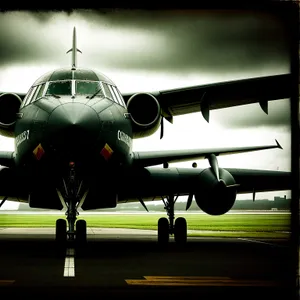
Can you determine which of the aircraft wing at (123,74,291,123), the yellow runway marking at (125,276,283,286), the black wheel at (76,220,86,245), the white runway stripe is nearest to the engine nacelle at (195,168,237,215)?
the aircraft wing at (123,74,291,123)

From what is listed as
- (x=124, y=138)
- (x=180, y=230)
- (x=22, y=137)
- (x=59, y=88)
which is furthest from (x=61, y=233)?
(x=180, y=230)

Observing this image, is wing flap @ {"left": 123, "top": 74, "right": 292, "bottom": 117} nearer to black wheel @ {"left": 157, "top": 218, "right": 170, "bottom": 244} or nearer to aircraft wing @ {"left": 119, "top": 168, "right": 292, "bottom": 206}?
aircraft wing @ {"left": 119, "top": 168, "right": 292, "bottom": 206}

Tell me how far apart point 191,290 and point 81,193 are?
5669 mm

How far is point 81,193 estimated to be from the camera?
12.4 meters

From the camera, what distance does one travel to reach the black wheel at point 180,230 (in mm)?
16172

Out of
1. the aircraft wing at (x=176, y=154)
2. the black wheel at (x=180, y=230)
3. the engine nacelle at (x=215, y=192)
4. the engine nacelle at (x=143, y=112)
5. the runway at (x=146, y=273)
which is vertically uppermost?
the engine nacelle at (x=143, y=112)

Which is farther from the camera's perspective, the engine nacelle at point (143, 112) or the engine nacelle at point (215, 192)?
the engine nacelle at point (143, 112)

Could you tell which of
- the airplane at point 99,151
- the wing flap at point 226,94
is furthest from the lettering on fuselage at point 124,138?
the wing flap at point 226,94

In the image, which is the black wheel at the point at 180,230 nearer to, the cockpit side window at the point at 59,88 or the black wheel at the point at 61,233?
the black wheel at the point at 61,233

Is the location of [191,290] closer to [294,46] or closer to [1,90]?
[294,46]

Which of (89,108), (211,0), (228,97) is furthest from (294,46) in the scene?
(228,97)

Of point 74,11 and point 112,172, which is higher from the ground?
point 74,11

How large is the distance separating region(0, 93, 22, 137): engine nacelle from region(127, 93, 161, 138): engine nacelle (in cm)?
267

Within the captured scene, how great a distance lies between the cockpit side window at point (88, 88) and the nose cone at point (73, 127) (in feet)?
3.91
